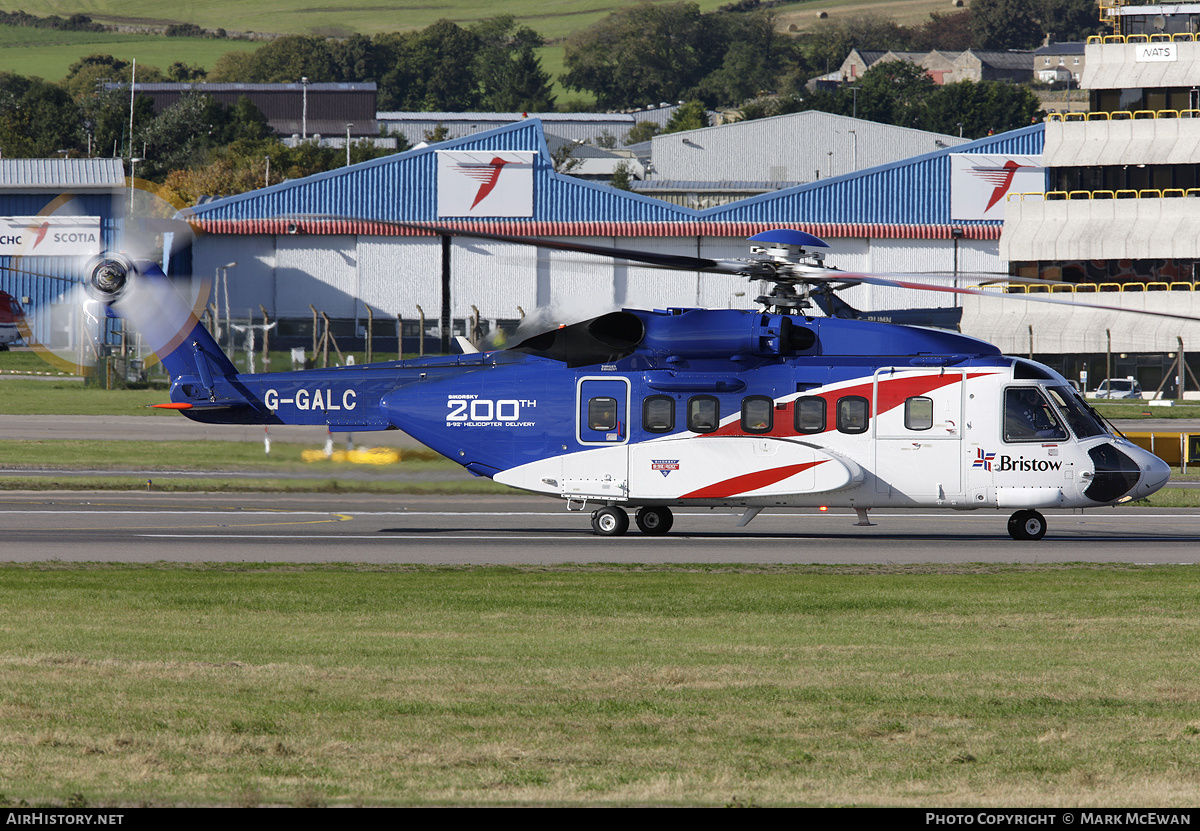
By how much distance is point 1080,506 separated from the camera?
1983 centimetres

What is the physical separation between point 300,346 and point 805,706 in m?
61.3

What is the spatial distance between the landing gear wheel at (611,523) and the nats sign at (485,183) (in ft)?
170

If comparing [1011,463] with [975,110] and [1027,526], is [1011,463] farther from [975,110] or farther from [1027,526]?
[975,110]

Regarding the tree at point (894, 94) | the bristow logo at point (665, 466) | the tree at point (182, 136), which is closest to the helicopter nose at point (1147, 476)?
the bristow logo at point (665, 466)

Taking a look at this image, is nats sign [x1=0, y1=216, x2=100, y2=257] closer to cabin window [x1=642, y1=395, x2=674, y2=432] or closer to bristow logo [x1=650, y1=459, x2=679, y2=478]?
cabin window [x1=642, y1=395, x2=674, y2=432]

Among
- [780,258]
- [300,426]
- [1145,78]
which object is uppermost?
[1145,78]

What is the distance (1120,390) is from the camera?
2203 inches

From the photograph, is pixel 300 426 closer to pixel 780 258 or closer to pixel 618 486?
pixel 618 486

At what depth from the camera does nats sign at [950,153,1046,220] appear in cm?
7156

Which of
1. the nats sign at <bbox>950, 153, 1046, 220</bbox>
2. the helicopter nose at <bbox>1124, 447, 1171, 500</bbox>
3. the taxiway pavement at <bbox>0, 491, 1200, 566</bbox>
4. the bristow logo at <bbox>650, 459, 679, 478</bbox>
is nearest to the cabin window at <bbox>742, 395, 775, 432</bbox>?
the bristow logo at <bbox>650, 459, 679, 478</bbox>

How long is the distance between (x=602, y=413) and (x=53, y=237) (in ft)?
197

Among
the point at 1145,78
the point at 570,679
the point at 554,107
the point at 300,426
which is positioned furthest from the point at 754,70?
the point at 570,679

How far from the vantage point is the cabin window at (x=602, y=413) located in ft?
67.8

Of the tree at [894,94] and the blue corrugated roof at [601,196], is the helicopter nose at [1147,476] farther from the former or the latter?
the tree at [894,94]
